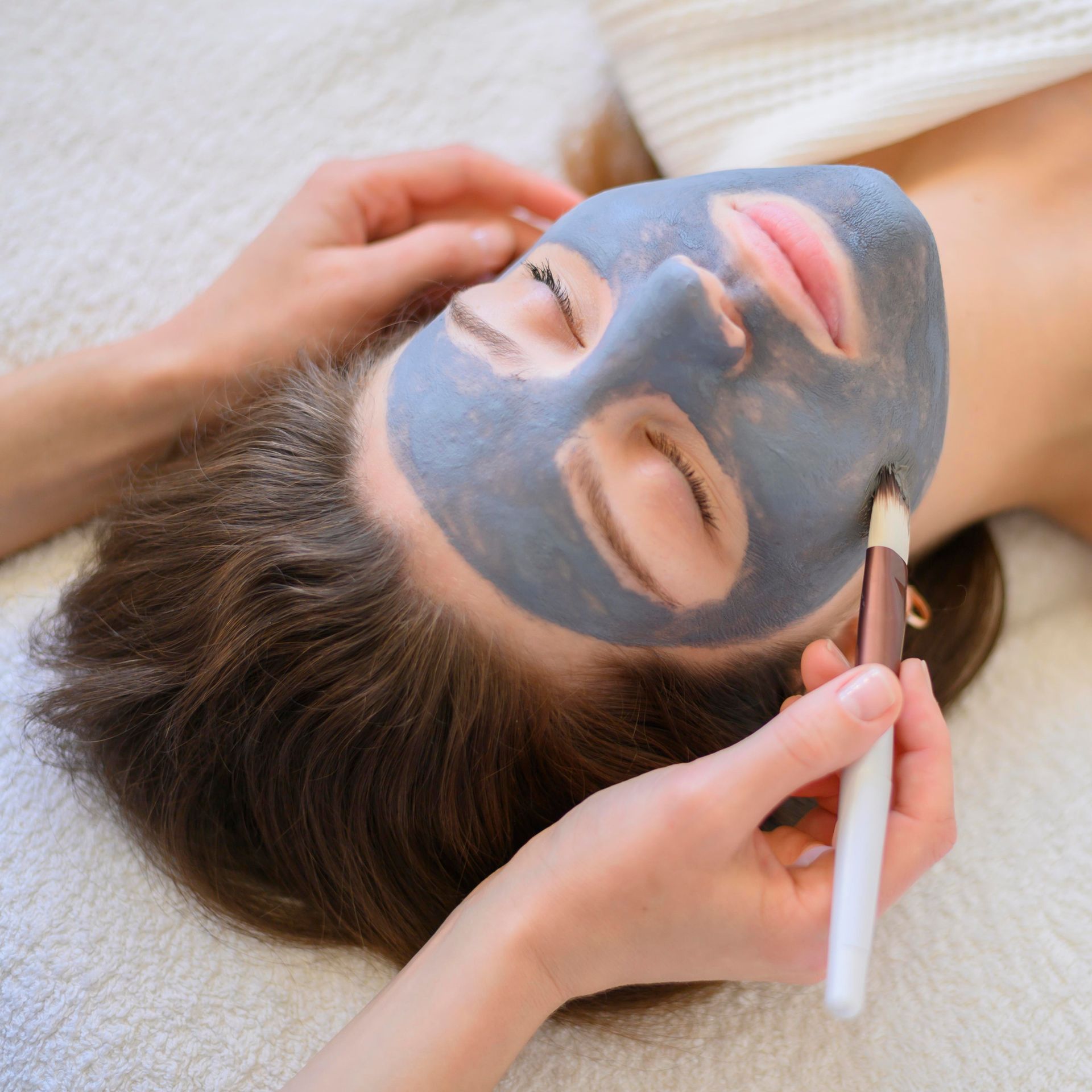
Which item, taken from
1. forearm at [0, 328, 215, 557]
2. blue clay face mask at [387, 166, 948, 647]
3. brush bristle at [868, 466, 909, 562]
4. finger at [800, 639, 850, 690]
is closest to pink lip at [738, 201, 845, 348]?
blue clay face mask at [387, 166, 948, 647]

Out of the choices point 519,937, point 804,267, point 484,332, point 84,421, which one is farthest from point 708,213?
point 84,421

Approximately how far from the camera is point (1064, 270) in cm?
101

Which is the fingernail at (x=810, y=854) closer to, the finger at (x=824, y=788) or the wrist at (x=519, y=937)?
the finger at (x=824, y=788)

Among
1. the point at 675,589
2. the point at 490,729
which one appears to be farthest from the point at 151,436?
the point at 675,589

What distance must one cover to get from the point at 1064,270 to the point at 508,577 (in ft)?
2.35

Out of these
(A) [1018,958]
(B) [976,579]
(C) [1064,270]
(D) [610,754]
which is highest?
(C) [1064,270]

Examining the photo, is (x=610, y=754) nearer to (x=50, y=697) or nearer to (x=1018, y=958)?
(x=1018, y=958)

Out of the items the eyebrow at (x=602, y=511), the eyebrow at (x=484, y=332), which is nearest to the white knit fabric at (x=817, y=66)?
the eyebrow at (x=484, y=332)

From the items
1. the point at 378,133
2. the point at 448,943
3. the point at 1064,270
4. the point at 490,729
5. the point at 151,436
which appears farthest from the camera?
the point at 378,133

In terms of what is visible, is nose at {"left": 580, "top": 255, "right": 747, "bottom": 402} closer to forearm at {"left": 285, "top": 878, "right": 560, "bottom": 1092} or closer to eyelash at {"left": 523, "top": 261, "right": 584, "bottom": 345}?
eyelash at {"left": 523, "top": 261, "right": 584, "bottom": 345}

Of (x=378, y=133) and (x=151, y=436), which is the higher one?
(x=378, y=133)

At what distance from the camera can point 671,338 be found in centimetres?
72

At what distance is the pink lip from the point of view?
0.75 m

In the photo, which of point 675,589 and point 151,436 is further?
point 151,436
